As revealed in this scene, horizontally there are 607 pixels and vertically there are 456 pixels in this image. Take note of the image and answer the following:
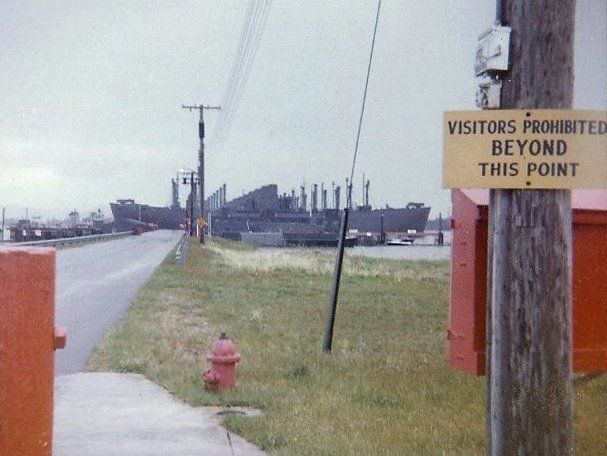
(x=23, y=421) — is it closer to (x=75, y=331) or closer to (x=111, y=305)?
(x=75, y=331)

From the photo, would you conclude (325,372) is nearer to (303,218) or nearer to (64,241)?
(64,241)


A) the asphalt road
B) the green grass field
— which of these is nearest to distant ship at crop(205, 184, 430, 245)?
the asphalt road

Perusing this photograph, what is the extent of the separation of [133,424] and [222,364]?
4.10ft

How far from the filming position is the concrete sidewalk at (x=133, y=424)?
5.65 metres

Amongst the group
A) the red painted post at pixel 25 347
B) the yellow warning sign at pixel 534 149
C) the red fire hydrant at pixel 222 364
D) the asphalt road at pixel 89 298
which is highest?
the yellow warning sign at pixel 534 149

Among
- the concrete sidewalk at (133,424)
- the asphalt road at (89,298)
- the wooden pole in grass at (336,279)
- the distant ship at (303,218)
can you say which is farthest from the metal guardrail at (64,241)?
the distant ship at (303,218)

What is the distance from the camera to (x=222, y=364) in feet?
24.4

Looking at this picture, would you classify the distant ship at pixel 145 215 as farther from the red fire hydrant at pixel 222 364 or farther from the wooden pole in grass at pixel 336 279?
the red fire hydrant at pixel 222 364

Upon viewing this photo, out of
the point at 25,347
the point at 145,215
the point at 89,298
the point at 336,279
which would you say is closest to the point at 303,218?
the point at 145,215

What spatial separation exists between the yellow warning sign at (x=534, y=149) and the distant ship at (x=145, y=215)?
139m

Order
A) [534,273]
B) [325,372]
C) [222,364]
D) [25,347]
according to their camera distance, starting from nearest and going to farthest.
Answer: [25,347] → [534,273] → [222,364] → [325,372]

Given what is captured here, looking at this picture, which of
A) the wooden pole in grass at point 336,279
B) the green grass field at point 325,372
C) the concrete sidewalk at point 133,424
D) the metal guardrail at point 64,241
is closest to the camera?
the concrete sidewalk at point 133,424

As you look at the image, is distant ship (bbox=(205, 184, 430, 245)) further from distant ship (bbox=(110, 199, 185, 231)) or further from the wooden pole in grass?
the wooden pole in grass

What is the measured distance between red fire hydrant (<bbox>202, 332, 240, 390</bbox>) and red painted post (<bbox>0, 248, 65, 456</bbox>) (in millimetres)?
4237
